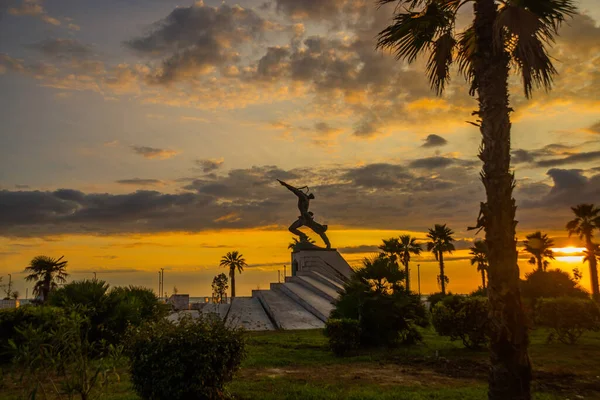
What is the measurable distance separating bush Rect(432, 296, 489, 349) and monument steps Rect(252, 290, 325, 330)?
34.4 ft

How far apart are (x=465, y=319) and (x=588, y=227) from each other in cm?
3435

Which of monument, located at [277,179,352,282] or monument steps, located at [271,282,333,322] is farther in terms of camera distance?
monument, located at [277,179,352,282]

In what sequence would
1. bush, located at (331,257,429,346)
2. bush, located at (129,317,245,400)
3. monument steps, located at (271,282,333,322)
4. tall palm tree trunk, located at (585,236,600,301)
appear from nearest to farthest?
bush, located at (129,317,245,400) → bush, located at (331,257,429,346) → monument steps, located at (271,282,333,322) → tall palm tree trunk, located at (585,236,600,301)

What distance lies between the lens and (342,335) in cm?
1594

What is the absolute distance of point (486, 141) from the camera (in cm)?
874

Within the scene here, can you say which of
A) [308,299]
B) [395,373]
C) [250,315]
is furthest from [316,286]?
[395,373]

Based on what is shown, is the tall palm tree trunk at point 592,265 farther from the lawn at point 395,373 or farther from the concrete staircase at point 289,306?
the lawn at point 395,373

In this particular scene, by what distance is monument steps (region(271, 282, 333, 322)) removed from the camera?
2901 centimetres

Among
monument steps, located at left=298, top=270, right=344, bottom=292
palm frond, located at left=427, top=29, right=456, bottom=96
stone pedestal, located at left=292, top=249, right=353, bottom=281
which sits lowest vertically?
monument steps, located at left=298, top=270, right=344, bottom=292

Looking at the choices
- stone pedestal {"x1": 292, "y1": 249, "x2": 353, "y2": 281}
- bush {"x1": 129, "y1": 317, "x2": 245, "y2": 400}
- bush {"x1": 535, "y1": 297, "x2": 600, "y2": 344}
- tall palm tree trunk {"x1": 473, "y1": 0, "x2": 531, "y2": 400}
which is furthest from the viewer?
stone pedestal {"x1": 292, "y1": 249, "x2": 353, "y2": 281}

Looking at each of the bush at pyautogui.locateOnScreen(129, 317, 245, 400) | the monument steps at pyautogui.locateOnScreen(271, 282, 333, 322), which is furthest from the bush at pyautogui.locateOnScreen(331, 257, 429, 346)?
the monument steps at pyautogui.locateOnScreen(271, 282, 333, 322)

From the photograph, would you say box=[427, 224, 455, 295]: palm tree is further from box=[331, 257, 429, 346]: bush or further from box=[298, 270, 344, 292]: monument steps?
box=[331, 257, 429, 346]: bush

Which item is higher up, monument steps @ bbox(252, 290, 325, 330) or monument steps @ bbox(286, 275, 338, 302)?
monument steps @ bbox(286, 275, 338, 302)

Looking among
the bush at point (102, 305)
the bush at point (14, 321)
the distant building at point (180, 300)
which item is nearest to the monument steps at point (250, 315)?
the bush at point (102, 305)
